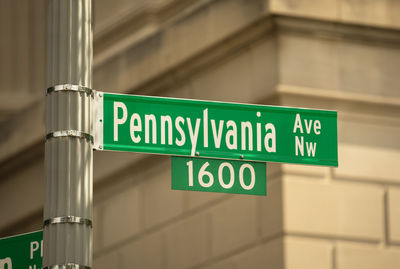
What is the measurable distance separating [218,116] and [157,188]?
15.1 ft

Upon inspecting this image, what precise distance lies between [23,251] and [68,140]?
5.86 ft

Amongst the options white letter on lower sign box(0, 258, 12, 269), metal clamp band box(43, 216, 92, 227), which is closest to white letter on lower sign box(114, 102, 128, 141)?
metal clamp band box(43, 216, 92, 227)

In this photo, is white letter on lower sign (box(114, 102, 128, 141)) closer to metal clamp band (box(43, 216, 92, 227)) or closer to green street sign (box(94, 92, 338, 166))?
green street sign (box(94, 92, 338, 166))

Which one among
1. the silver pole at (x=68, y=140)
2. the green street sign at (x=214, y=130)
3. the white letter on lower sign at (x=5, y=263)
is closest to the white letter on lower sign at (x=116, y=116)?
the green street sign at (x=214, y=130)

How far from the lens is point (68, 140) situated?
5.55 m

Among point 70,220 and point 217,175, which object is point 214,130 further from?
point 70,220

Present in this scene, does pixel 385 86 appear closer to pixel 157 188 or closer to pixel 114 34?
pixel 157 188

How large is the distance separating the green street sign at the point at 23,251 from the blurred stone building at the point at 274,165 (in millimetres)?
2738

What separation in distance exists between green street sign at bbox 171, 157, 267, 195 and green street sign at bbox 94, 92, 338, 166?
0.05 m

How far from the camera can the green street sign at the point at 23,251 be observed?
7074 mm

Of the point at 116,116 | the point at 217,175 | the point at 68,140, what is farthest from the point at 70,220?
the point at 217,175

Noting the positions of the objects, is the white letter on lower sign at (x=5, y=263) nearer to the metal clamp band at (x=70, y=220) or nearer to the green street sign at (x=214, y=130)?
the green street sign at (x=214, y=130)

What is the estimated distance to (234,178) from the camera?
626 cm

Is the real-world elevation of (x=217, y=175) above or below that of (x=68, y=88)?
below
